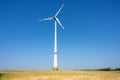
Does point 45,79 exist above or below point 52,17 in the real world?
below

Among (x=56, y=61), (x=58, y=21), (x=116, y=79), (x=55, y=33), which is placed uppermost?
(x=58, y=21)

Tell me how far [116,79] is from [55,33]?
35426 mm

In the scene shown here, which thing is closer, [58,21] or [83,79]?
[83,79]

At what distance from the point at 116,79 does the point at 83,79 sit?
6844mm

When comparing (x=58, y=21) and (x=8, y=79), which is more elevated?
(x=58, y=21)

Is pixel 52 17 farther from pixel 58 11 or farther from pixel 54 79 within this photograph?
pixel 54 79

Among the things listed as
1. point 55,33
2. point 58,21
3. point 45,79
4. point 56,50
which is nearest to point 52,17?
point 58,21

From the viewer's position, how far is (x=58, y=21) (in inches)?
3172

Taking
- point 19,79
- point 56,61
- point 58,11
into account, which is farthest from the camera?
point 58,11

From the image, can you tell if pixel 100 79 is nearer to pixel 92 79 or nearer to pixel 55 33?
pixel 92 79

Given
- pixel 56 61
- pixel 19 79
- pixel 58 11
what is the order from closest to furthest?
pixel 19 79
pixel 56 61
pixel 58 11

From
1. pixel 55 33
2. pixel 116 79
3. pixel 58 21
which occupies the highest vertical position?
pixel 58 21

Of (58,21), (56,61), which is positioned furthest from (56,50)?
(58,21)

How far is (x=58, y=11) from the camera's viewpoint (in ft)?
263
